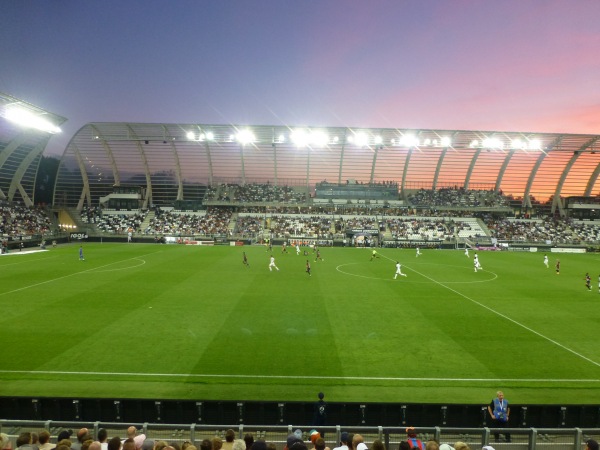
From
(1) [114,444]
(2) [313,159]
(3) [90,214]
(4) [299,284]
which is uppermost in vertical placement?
(2) [313,159]

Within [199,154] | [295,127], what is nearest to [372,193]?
[295,127]

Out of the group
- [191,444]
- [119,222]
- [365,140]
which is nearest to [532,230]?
[365,140]

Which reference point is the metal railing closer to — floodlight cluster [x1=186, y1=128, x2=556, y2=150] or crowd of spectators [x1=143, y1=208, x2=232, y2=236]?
floodlight cluster [x1=186, y1=128, x2=556, y2=150]

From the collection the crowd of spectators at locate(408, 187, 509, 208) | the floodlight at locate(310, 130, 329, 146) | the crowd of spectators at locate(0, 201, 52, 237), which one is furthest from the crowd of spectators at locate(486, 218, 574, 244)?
the crowd of spectators at locate(0, 201, 52, 237)

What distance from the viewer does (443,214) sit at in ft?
220

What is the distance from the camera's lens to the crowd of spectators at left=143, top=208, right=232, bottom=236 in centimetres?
5984

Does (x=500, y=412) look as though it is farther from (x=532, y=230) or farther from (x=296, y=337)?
(x=532, y=230)

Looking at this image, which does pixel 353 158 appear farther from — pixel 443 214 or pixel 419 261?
pixel 419 261

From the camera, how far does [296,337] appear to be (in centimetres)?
1537

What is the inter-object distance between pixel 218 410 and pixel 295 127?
1971 inches

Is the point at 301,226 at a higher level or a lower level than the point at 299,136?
lower

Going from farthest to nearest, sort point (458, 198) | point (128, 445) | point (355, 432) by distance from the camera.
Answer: point (458, 198), point (355, 432), point (128, 445)

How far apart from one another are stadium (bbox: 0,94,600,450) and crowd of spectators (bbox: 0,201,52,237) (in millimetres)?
456

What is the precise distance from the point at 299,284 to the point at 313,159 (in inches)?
1624
